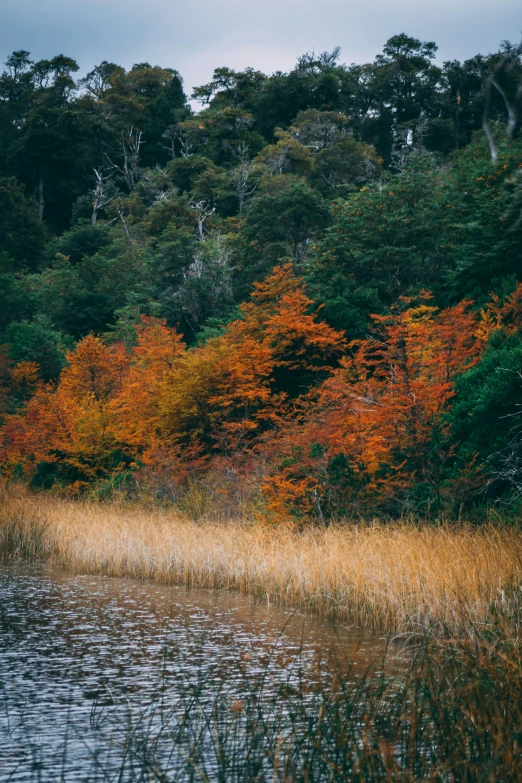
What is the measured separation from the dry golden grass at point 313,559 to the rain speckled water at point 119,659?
14.2 inches

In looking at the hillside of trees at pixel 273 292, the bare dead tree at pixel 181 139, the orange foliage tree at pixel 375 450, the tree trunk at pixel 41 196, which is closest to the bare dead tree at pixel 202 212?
the hillside of trees at pixel 273 292

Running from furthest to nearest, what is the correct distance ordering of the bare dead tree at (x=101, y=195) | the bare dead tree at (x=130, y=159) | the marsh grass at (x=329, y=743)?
the bare dead tree at (x=130, y=159) → the bare dead tree at (x=101, y=195) → the marsh grass at (x=329, y=743)

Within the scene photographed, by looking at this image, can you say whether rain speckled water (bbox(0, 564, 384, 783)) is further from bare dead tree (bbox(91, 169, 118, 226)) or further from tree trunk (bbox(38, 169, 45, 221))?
tree trunk (bbox(38, 169, 45, 221))

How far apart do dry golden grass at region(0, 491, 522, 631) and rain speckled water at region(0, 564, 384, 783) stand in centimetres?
36

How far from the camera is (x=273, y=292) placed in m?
26.5

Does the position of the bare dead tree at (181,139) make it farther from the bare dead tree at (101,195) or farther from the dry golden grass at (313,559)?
the dry golden grass at (313,559)

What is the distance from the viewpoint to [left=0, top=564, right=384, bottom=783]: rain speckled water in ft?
20.5

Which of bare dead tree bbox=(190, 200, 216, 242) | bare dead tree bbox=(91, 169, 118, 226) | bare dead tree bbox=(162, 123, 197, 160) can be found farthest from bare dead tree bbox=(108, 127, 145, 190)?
bare dead tree bbox=(190, 200, 216, 242)

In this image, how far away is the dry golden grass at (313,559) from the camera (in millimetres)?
9289

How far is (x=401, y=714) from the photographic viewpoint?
5738mm

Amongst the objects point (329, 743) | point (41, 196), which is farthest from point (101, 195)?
point (329, 743)

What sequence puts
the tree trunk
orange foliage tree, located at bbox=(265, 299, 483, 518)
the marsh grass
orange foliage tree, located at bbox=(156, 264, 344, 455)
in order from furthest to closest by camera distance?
the tree trunk, orange foliage tree, located at bbox=(156, 264, 344, 455), orange foliage tree, located at bbox=(265, 299, 483, 518), the marsh grass

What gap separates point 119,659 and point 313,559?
11.8ft

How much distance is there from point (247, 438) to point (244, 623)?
41.3 feet
